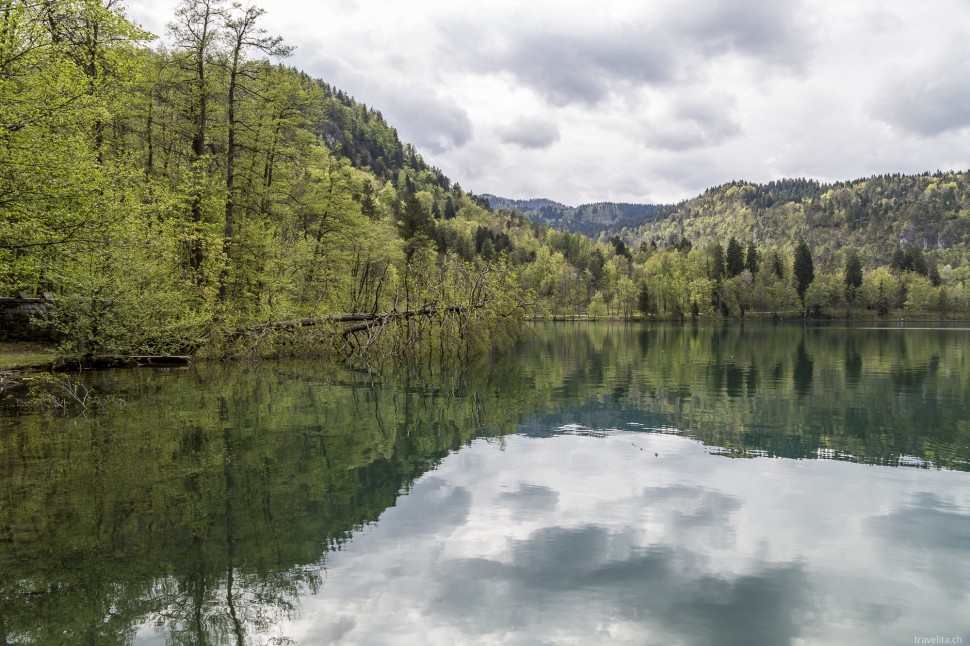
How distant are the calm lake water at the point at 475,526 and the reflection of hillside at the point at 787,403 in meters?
0.21

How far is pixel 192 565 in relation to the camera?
6.41m

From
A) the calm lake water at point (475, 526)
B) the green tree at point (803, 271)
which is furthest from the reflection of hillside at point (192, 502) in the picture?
the green tree at point (803, 271)

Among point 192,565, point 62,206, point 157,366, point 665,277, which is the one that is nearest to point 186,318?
point 157,366

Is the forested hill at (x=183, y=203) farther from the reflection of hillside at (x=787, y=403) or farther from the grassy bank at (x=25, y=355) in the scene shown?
the reflection of hillside at (x=787, y=403)

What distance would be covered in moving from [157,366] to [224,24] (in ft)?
54.4

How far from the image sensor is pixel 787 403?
19.0 metres

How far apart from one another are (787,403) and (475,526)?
48.5 feet

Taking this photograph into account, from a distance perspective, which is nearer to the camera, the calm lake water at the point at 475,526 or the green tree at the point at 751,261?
the calm lake water at the point at 475,526

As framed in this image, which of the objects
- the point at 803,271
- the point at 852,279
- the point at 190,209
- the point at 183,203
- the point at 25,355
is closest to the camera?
the point at 25,355

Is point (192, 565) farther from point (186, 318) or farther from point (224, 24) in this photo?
point (224, 24)

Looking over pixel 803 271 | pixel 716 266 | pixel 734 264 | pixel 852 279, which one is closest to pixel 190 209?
pixel 716 266

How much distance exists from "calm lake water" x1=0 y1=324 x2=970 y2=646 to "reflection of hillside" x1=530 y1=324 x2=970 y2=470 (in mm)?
214

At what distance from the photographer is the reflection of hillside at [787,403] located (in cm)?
1331

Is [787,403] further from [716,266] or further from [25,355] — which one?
[716,266]
